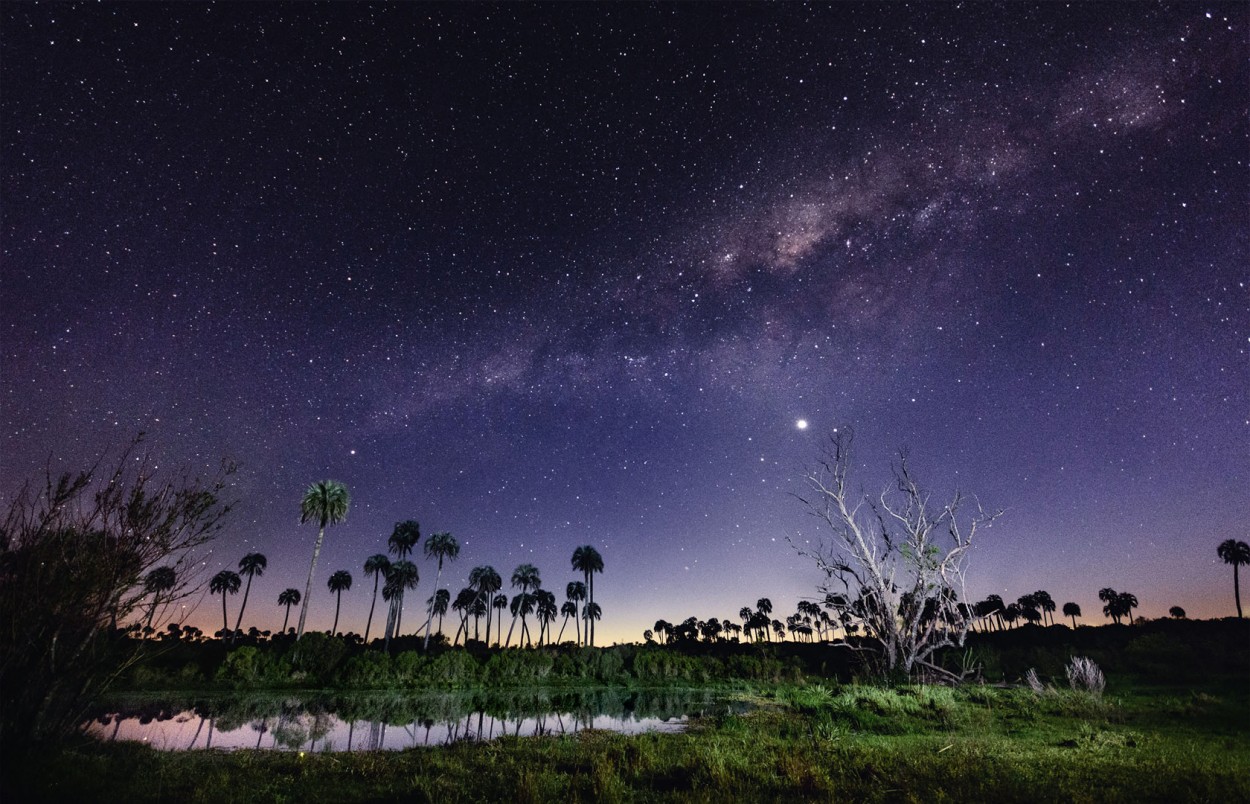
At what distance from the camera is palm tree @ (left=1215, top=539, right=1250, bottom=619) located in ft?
253

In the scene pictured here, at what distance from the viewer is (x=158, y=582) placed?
899 centimetres

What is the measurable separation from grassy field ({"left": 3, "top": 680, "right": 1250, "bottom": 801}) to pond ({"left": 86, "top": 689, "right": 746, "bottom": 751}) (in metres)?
3.37

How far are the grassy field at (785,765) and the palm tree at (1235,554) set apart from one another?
96116 millimetres

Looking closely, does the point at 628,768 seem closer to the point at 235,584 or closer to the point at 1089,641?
the point at 1089,641

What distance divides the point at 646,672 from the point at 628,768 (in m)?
44.3

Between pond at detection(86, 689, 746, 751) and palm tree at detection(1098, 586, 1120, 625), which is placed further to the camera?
palm tree at detection(1098, 586, 1120, 625)

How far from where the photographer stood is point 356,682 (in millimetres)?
35938

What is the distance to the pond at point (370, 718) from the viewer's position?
51.7 ft

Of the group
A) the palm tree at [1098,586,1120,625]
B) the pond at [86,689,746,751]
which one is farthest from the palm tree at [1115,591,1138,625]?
the pond at [86,689,746,751]

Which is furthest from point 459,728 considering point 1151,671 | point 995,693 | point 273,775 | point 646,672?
point 1151,671

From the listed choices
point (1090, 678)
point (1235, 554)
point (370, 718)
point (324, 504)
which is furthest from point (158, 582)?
point (1235, 554)

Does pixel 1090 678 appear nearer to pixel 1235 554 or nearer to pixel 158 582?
pixel 158 582

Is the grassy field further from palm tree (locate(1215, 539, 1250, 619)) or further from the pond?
palm tree (locate(1215, 539, 1250, 619))

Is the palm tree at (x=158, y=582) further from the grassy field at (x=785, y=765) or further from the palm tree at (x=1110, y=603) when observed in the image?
the palm tree at (x=1110, y=603)
